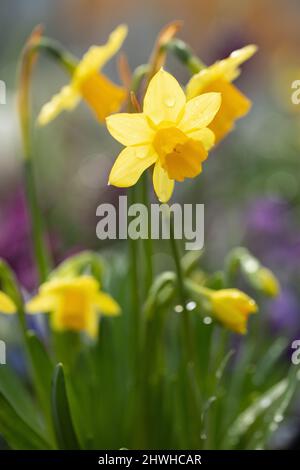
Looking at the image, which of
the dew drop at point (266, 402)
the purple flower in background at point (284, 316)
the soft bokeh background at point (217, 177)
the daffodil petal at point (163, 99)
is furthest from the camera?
the soft bokeh background at point (217, 177)

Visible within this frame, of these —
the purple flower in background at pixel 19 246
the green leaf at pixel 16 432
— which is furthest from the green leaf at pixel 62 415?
the purple flower in background at pixel 19 246

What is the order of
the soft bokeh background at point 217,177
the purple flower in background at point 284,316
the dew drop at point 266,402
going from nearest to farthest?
the dew drop at point 266,402, the purple flower in background at point 284,316, the soft bokeh background at point 217,177

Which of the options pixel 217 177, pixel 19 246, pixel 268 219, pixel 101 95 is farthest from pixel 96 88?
pixel 217 177

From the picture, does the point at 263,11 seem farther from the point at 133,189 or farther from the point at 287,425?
the point at 133,189

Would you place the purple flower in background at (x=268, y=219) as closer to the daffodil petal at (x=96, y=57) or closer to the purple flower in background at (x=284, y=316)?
the purple flower in background at (x=284, y=316)

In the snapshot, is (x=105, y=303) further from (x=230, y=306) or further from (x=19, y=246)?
(x=19, y=246)

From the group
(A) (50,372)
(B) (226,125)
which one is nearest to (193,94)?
(B) (226,125)
